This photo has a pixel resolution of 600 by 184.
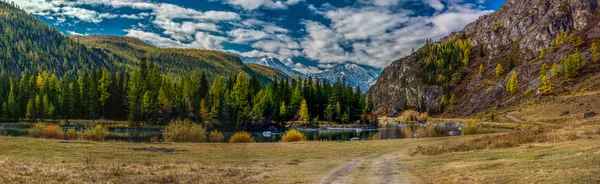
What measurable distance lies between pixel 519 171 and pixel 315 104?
13637 centimetres

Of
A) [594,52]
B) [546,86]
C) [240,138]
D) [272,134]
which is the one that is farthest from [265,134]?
[594,52]

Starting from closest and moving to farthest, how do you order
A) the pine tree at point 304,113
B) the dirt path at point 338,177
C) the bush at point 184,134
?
the dirt path at point 338,177
the bush at point 184,134
the pine tree at point 304,113

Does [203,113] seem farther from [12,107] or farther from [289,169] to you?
[289,169]

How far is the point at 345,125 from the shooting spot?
14362 cm

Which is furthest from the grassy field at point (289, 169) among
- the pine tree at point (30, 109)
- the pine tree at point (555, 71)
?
the pine tree at point (555, 71)

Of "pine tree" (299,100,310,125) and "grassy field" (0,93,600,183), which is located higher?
"pine tree" (299,100,310,125)

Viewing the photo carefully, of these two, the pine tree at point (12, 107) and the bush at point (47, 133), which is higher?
the pine tree at point (12, 107)

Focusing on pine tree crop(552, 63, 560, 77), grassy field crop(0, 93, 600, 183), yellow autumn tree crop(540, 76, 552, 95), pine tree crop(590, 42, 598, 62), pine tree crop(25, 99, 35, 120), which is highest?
→ pine tree crop(590, 42, 598, 62)

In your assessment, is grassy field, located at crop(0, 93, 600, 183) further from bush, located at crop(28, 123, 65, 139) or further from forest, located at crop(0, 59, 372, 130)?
forest, located at crop(0, 59, 372, 130)

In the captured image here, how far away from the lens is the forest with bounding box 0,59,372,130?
119m

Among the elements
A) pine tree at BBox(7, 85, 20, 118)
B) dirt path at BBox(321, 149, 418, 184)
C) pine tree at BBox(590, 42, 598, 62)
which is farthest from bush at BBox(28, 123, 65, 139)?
pine tree at BBox(590, 42, 598, 62)

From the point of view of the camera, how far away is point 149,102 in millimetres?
122812

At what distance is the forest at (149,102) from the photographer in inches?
4685

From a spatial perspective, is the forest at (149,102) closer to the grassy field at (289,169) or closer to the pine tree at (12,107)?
the pine tree at (12,107)
